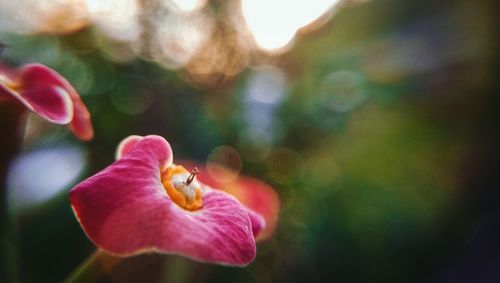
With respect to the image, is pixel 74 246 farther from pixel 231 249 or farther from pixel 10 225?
pixel 231 249

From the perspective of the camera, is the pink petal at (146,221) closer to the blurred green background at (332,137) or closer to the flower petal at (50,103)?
the flower petal at (50,103)

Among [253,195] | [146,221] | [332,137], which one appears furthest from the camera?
[332,137]

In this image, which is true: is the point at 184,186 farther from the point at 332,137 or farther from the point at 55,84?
the point at 332,137

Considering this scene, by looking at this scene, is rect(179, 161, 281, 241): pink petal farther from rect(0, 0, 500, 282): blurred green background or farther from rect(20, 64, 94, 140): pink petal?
rect(20, 64, 94, 140): pink petal

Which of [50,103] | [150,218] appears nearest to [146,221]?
[150,218]

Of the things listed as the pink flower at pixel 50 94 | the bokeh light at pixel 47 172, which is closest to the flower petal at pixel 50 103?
the pink flower at pixel 50 94

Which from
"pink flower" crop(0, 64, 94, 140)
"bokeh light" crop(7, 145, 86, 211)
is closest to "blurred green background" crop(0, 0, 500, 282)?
"bokeh light" crop(7, 145, 86, 211)
